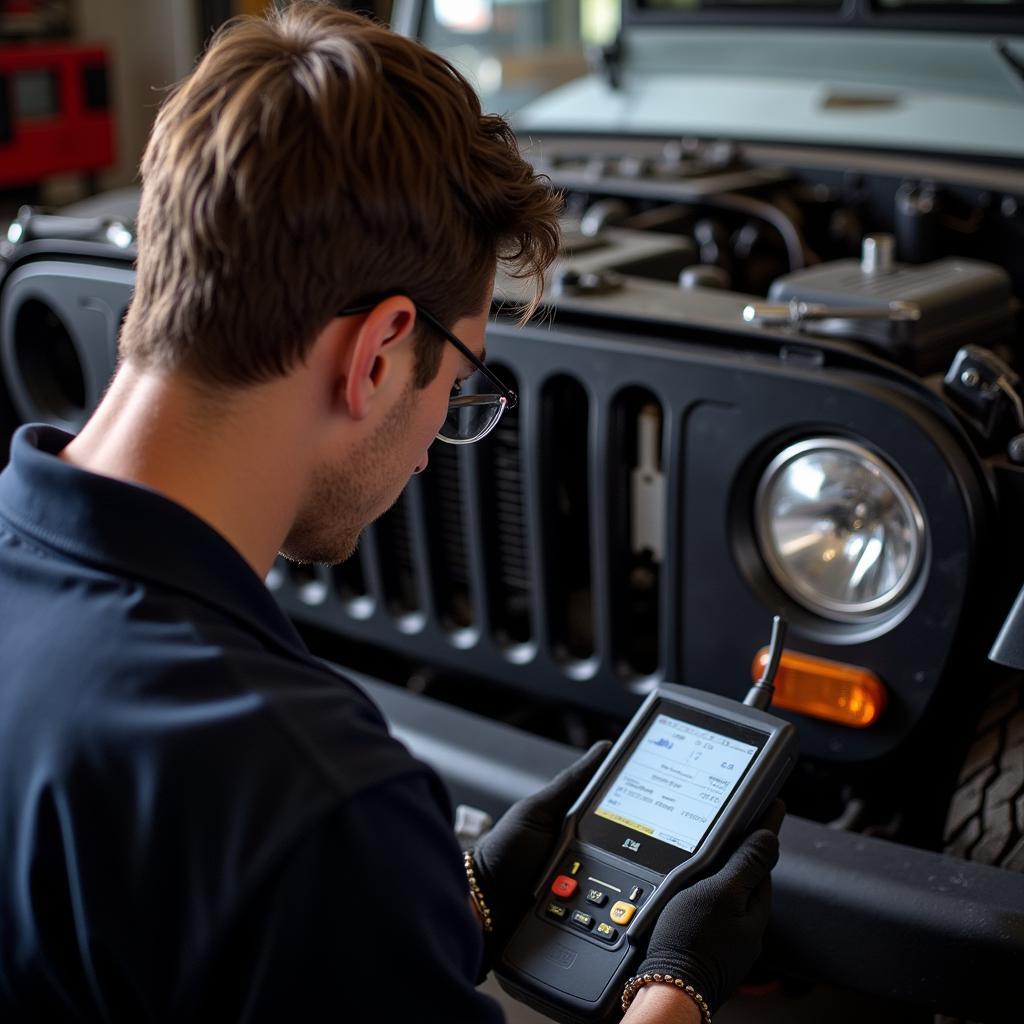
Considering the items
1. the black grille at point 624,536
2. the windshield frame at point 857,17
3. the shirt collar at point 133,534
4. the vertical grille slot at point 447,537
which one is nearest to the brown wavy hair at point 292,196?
the shirt collar at point 133,534

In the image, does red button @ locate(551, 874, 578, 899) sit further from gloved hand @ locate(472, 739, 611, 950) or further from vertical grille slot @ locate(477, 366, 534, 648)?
vertical grille slot @ locate(477, 366, 534, 648)

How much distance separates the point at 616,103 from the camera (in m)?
2.53

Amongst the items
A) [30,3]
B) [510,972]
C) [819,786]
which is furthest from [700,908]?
[30,3]

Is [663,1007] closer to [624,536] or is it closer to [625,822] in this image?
[625,822]

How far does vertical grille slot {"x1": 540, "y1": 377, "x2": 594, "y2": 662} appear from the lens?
1.64 meters

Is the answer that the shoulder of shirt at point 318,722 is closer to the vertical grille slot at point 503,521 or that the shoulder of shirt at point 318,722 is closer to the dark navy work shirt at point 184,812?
the dark navy work shirt at point 184,812

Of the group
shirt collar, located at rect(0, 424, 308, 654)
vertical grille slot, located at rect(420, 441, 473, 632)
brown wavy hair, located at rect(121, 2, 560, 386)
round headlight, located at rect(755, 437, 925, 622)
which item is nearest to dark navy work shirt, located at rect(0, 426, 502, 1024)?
shirt collar, located at rect(0, 424, 308, 654)

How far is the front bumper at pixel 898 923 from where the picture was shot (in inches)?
49.4

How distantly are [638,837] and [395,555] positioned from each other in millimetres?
675

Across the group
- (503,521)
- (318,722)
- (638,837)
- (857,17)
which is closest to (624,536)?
(503,521)

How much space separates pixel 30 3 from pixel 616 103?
19.5 ft

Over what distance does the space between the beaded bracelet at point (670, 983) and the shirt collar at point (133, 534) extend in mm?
440

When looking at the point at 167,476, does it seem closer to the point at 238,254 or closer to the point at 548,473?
the point at 238,254

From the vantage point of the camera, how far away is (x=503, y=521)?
1.75 m
